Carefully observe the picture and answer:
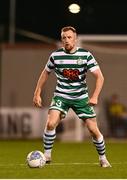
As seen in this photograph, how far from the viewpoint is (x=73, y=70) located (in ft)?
42.8

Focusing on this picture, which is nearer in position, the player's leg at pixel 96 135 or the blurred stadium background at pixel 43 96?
the player's leg at pixel 96 135

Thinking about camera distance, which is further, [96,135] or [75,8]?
[75,8]

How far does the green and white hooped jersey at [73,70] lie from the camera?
1304 centimetres

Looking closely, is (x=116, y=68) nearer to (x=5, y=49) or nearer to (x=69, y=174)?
(x=5, y=49)

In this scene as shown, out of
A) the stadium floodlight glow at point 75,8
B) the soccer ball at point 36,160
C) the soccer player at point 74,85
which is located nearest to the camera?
the soccer ball at point 36,160

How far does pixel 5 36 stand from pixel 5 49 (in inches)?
631

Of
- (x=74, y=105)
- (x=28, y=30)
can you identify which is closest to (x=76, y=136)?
(x=74, y=105)

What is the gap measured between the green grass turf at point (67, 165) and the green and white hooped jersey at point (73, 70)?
43.1 inches

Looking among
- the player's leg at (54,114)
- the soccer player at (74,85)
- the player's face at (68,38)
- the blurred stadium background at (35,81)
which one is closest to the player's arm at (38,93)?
the soccer player at (74,85)

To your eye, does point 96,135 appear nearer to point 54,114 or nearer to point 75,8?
point 54,114

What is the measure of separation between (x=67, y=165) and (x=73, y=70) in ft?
5.25

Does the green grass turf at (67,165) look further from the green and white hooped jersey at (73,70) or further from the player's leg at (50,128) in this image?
the green and white hooped jersey at (73,70)

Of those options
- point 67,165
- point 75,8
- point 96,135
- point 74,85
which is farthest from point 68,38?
point 75,8

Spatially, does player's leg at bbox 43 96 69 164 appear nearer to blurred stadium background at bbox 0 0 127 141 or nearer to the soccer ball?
the soccer ball
